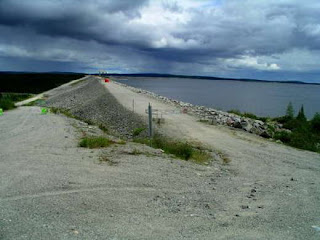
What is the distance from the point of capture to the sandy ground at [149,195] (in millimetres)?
5254

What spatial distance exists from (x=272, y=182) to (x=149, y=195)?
3897mm

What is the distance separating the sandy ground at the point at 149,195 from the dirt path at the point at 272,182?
0.03 metres

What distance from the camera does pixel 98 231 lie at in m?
5.12

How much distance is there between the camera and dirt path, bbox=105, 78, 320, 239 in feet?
18.9

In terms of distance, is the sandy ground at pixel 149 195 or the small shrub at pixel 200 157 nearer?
the sandy ground at pixel 149 195

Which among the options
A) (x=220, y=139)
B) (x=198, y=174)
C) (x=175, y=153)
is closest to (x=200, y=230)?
(x=198, y=174)

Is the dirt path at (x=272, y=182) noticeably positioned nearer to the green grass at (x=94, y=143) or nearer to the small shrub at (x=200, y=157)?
the small shrub at (x=200, y=157)

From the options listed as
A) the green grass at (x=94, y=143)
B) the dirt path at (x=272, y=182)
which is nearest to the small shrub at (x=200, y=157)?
the dirt path at (x=272, y=182)

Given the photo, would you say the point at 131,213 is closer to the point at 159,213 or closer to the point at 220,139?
the point at 159,213

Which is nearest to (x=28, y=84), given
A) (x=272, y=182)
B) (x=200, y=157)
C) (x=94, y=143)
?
(x=94, y=143)

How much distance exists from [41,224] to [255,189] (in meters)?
5.30

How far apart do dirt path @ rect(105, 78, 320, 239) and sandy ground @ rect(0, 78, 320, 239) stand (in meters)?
0.03

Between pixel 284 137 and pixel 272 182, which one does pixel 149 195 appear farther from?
pixel 284 137

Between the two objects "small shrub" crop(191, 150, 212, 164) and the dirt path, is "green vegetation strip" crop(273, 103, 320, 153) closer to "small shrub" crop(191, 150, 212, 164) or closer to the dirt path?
the dirt path
